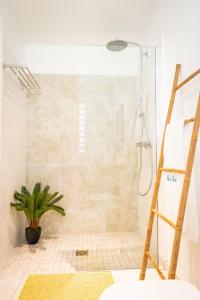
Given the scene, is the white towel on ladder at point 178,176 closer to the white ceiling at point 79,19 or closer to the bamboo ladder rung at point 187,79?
the bamboo ladder rung at point 187,79

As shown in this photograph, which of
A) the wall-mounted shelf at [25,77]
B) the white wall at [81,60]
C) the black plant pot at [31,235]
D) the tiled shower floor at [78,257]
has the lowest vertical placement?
the tiled shower floor at [78,257]

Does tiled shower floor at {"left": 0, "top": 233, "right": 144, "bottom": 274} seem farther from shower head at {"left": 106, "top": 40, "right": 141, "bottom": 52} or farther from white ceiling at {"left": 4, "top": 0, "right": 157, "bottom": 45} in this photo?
white ceiling at {"left": 4, "top": 0, "right": 157, "bottom": 45}

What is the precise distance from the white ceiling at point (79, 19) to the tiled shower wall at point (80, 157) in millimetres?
506

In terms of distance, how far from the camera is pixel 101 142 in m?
2.61

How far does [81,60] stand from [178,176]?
2.01m

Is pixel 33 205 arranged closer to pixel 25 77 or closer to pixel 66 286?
pixel 66 286

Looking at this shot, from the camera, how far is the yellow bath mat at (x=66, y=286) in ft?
4.91

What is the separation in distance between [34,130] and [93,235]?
152cm

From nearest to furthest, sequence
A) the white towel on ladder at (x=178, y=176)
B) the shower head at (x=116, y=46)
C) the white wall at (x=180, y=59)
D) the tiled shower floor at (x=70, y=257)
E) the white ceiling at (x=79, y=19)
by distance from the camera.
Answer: the white towel on ladder at (x=178, y=176)
the white wall at (x=180, y=59)
the tiled shower floor at (x=70, y=257)
the white ceiling at (x=79, y=19)
the shower head at (x=116, y=46)

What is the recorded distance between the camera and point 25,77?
242 centimetres

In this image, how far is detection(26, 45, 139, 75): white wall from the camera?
7.92ft

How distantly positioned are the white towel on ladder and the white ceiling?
1.43 m

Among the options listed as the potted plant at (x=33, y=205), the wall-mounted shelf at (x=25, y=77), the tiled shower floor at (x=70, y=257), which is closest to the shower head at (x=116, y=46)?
the wall-mounted shelf at (x=25, y=77)

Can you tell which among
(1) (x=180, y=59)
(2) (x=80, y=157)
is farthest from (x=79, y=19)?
(2) (x=80, y=157)
